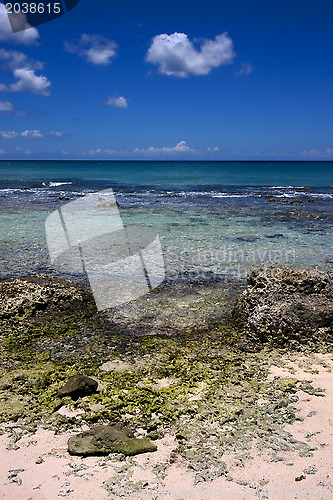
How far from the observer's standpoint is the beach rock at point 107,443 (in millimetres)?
3172

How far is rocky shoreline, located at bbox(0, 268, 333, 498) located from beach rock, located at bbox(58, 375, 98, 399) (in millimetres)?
14

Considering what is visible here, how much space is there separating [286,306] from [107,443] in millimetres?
3328

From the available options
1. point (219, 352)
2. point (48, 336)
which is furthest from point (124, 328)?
point (219, 352)

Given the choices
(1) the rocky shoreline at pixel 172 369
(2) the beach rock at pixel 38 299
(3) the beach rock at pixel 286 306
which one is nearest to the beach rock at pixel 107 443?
(1) the rocky shoreline at pixel 172 369

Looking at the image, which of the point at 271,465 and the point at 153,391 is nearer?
the point at 271,465

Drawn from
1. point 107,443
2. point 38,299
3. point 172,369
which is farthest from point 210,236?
point 107,443

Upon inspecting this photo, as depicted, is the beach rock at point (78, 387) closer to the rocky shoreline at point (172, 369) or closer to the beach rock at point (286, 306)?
the rocky shoreline at point (172, 369)

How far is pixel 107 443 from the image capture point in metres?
3.25

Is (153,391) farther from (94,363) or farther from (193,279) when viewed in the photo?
(193,279)

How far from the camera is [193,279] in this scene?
8109 millimetres

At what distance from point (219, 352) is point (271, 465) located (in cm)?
197

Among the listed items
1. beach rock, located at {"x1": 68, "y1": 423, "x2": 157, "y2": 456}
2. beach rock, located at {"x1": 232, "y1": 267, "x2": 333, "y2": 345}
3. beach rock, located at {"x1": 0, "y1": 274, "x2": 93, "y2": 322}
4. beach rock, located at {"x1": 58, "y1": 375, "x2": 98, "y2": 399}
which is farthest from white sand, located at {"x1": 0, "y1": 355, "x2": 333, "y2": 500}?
beach rock, located at {"x1": 0, "y1": 274, "x2": 93, "y2": 322}

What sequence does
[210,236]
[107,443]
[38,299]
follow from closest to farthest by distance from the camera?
[107,443] < [38,299] < [210,236]

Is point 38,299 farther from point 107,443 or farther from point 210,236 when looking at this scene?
point 210,236
